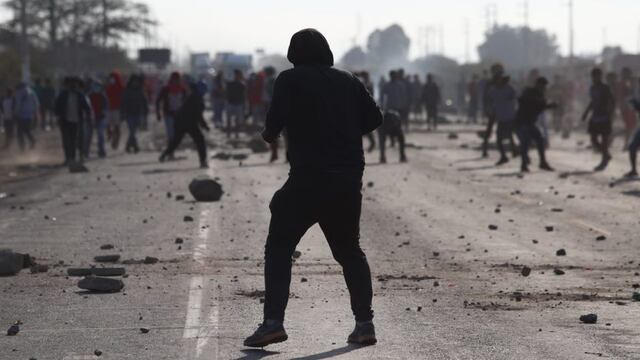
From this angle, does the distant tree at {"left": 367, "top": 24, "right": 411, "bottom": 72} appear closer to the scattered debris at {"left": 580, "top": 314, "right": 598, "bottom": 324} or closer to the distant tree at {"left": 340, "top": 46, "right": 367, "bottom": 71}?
the distant tree at {"left": 340, "top": 46, "right": 367, "bottom": 71}

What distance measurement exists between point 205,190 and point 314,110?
12376mm

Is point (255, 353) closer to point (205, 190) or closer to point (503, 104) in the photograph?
point (205, 190)

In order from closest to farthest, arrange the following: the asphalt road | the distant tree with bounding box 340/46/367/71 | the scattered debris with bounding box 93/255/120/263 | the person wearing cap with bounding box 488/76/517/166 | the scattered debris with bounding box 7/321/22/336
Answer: the asphalt road, the scattered debris with bounding box 7/321/22/336, the scattered debris with bounding box 93/255/120/263, the person wearing cap with bounding box 488/76/517/166, the distant tree with bounding box 340/46/367/71

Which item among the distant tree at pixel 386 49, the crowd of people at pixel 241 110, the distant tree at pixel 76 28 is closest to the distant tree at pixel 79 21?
the distant tree at pixel 76 28

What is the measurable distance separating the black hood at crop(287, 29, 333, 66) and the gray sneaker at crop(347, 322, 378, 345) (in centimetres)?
159

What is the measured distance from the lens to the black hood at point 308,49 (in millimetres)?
8922

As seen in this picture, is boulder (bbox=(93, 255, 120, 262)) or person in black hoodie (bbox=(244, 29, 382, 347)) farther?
boulder (bbox=(93, 255, 120, 262))

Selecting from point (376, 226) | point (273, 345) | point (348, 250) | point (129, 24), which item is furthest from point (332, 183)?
point (129, 24)

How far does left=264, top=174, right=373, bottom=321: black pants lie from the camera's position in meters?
8.95

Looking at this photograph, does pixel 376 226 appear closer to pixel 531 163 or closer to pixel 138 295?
pixel 138 295

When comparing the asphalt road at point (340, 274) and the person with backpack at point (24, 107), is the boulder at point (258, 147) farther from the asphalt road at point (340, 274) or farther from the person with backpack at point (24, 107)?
the asphalt road at point (340, 274)

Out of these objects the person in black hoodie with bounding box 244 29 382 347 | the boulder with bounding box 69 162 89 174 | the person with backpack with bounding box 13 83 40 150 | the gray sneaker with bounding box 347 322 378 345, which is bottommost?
the boulder with bounding box 69 162 89 174

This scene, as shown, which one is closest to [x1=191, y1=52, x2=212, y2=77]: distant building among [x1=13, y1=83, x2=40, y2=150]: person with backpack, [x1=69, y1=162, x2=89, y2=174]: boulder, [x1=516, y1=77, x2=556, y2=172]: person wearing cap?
[x1=13, y1=83, x2=40, y2=150]: person with backpack

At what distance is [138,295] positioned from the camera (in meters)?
11.6
